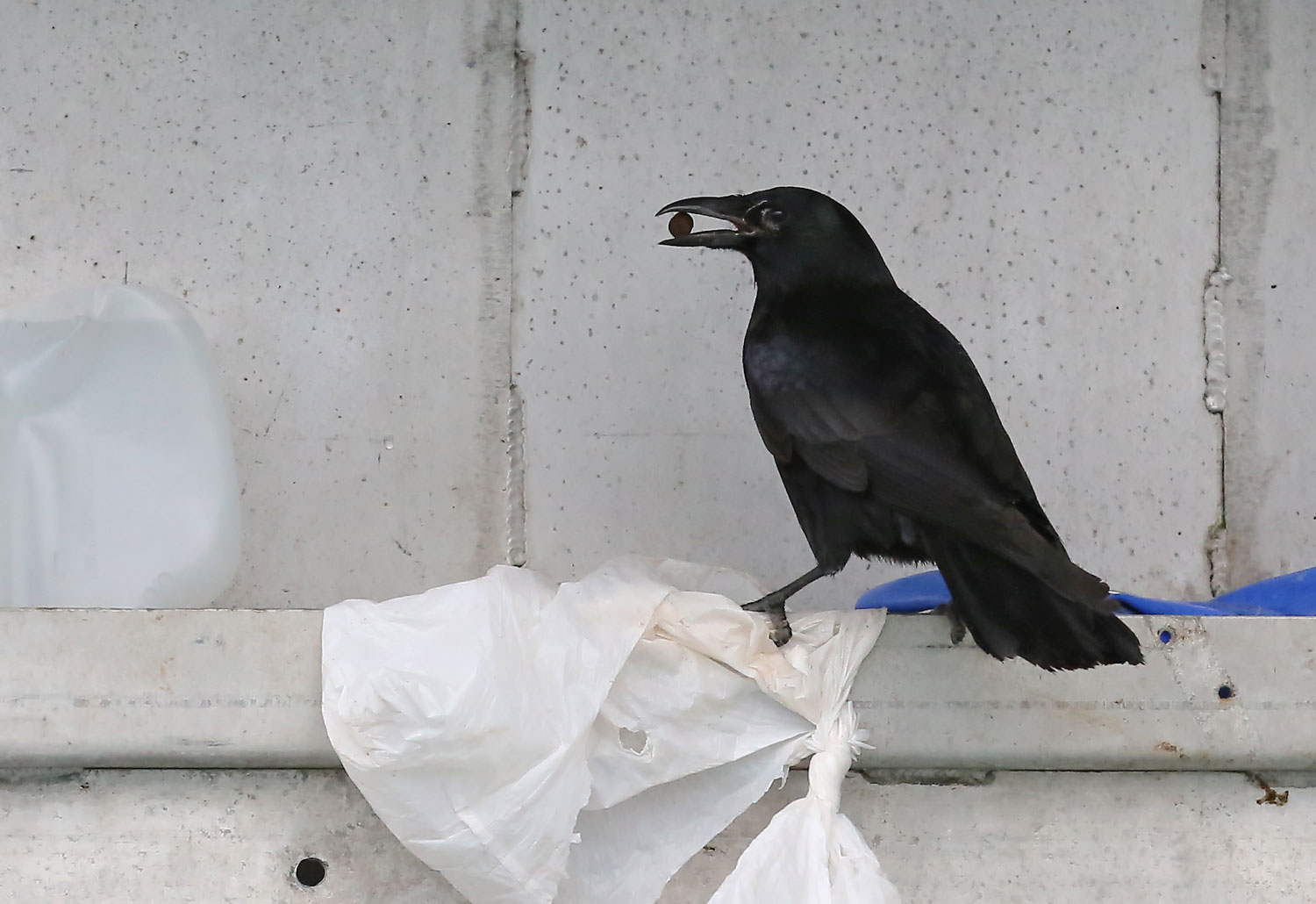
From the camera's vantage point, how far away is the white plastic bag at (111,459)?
139cm

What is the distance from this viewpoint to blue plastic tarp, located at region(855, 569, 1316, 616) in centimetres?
126

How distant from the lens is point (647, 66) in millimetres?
1755

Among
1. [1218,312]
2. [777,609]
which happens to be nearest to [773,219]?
[777,609]

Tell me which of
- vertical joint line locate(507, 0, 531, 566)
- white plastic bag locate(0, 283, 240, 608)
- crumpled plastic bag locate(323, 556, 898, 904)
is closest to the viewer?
crumpled plastic bag locate(323, 556, 898, 904)

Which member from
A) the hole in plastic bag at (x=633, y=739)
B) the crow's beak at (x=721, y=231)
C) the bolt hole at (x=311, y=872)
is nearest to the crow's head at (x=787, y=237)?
the crow's beak at (x=721, y=231)

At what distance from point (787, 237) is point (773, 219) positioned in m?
0.03

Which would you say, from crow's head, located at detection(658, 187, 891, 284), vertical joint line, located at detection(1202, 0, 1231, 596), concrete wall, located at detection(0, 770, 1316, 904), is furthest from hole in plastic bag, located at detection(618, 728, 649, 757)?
vertical joint line, located at detection(1202, 0, 1231, 596)

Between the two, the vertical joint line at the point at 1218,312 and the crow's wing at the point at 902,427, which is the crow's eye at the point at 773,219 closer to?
the crow's wing at the point at 902,427

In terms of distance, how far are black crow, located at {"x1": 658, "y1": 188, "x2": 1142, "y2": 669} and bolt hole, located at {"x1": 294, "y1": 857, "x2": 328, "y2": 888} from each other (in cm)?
44

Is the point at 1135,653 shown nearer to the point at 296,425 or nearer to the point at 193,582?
the point at 193,582

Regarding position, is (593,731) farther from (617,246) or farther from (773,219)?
(617,246)

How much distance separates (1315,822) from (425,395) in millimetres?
1142

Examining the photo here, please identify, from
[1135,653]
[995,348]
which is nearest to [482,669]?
[1135,653]

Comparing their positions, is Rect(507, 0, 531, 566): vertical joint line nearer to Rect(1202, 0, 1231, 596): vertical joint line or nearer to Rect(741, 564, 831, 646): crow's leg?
Rect(741, 564, 831, 646): crow's leg
